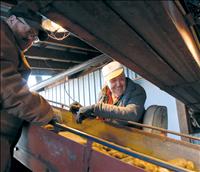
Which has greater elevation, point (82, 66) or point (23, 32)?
point (82, 66)

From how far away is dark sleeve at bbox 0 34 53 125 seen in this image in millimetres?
1379

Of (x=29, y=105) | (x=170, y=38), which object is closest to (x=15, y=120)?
(x=29, y=105)

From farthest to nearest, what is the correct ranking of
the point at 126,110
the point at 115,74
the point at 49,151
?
the point at 115,74
the point at 126,110
the point at 49,151

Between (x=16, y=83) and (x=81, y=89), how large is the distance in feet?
14.2

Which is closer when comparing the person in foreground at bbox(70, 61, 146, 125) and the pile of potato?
the pile of potato

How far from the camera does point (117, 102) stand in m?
2.67

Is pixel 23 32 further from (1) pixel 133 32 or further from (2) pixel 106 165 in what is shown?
(2) pixel 106 165

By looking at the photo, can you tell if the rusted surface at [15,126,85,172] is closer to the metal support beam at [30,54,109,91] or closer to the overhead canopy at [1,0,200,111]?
the overhead canopy at [1,0,200,111]

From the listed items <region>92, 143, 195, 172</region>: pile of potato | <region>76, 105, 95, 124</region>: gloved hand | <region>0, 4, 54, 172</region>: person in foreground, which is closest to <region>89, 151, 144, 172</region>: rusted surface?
<region>92, 143, 195, 172</region>: pile of potato

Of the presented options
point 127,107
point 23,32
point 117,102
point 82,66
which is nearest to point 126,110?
point 127,107

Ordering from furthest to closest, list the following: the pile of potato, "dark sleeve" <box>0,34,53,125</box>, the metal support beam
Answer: the metal support beam
the pile of potato
"dark sleeve" <box>0,34,53,125</box>

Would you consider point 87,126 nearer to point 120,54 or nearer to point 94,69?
point 120,54

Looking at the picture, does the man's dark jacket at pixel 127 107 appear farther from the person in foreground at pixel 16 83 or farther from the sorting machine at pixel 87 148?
the person in foreground at pixel 16 83

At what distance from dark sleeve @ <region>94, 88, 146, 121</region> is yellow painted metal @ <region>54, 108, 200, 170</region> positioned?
0.35 ft
